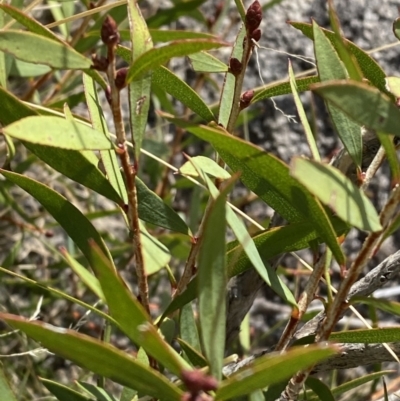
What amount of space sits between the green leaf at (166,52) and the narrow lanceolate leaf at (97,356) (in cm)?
16

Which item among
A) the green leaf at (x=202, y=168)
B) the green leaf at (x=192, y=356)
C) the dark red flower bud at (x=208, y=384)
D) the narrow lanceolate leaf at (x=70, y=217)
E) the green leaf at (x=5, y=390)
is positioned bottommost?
the green leaf at (x=192, y=356)

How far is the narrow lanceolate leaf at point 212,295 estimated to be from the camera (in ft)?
1.32

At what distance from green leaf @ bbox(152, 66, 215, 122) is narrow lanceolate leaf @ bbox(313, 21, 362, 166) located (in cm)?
14

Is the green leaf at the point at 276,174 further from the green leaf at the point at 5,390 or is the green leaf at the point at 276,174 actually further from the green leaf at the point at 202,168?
the green leaf at the point at 5,390

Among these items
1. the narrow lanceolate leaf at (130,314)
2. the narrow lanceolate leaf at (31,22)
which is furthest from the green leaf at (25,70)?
the narrow lanceolate leaf at (130,314)

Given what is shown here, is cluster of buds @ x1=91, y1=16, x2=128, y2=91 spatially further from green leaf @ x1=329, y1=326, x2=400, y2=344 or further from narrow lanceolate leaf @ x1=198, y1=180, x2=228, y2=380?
green leaf @ x1=329, y1=326, x2=400, y2=344

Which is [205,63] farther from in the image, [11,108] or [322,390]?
[322,390]

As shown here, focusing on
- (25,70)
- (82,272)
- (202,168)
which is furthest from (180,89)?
(25,70)

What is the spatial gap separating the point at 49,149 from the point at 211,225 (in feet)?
0.65

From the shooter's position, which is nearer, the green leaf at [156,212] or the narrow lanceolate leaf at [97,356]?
the narrow lanceolate leaf at [97,356]

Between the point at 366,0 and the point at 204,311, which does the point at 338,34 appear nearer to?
the point at 204,311

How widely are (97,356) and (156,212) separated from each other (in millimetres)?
226

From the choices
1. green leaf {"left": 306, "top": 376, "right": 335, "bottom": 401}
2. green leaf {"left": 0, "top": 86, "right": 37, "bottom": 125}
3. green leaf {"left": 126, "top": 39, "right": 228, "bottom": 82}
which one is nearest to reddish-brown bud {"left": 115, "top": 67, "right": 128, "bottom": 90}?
green leaf {"left": 126, "top": 39, "right": 228, "bottom": 82}

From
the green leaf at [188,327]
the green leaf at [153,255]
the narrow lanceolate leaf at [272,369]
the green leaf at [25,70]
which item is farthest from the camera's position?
the green leaf at [25,70]
